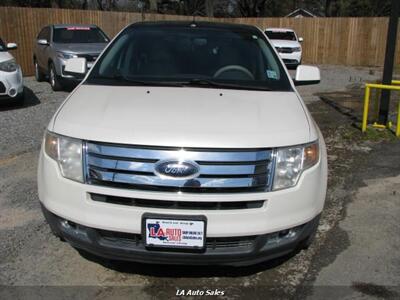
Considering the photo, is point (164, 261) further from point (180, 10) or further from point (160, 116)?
point (180, 10)

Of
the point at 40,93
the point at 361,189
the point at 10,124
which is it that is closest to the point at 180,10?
the point at 40,93

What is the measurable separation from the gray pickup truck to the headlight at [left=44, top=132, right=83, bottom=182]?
9.11 metres

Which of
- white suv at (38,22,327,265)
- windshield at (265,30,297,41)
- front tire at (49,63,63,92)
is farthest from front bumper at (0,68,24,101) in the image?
windshield at (265,30,297,41)

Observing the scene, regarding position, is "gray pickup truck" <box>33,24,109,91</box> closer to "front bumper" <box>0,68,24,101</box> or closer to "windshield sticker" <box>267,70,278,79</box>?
"front bumper" <box>0,68,24,101</box>

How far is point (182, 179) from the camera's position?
279 centimetres

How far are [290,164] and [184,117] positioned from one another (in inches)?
28.2

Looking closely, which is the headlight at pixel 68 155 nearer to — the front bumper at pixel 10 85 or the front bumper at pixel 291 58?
the front bumper at pixel 10 85

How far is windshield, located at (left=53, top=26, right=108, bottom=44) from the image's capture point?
43.3ft

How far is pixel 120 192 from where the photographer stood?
2.85 meters

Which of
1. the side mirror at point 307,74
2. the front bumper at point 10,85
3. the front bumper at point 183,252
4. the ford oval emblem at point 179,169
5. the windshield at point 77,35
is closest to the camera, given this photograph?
the ford oval emblem at point 179,169

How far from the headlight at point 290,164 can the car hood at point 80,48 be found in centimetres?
1008

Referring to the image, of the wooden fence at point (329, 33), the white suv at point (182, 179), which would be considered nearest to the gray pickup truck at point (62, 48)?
the wooden fence at point (329, 33)

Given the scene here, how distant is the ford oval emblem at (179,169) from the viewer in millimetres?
2793

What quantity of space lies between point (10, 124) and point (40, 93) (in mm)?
3967
